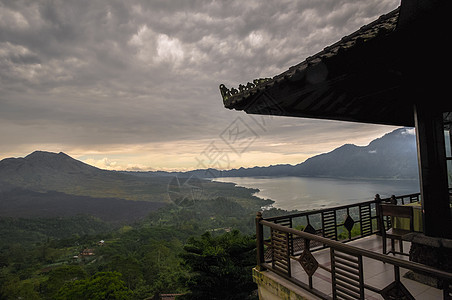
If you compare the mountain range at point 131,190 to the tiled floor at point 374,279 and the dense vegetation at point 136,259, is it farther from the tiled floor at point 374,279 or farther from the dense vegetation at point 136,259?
the tiled floor at point 374,279

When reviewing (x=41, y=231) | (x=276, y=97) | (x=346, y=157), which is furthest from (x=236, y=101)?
(x=346, y=157)

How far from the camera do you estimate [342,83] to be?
8.46ft

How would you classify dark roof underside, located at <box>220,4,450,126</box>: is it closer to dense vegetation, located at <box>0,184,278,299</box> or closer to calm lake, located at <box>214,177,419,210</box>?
dense vegetation, located at <box>0,184,278,299</box>

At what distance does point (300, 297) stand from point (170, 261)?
4261 cm

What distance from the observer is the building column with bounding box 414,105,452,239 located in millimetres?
2496

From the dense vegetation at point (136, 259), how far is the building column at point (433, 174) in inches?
419

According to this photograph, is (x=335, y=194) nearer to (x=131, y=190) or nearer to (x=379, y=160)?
(x=379, y=160)

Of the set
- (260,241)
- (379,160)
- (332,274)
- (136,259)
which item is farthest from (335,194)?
(332,274)

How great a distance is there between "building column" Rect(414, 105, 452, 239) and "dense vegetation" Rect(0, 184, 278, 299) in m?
10.6

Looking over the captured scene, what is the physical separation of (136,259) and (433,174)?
45.4 meters

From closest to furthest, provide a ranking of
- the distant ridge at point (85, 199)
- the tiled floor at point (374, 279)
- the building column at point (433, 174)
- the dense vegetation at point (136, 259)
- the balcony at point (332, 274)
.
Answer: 1. the balcony at point (332, 274)
2. the building column at point (433, 174)
3. the tiled floor at point (374, 279)
4. the dense vegetation at point (136, 259)
5. the distant ridge at point (85, 199)

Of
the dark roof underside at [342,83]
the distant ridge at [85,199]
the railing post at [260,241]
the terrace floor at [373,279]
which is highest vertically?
the dark roof underside at [342,83]

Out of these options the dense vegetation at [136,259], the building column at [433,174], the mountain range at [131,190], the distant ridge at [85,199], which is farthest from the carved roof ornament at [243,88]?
the mountain range at [131,190]

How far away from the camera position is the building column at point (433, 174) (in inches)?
98.3
